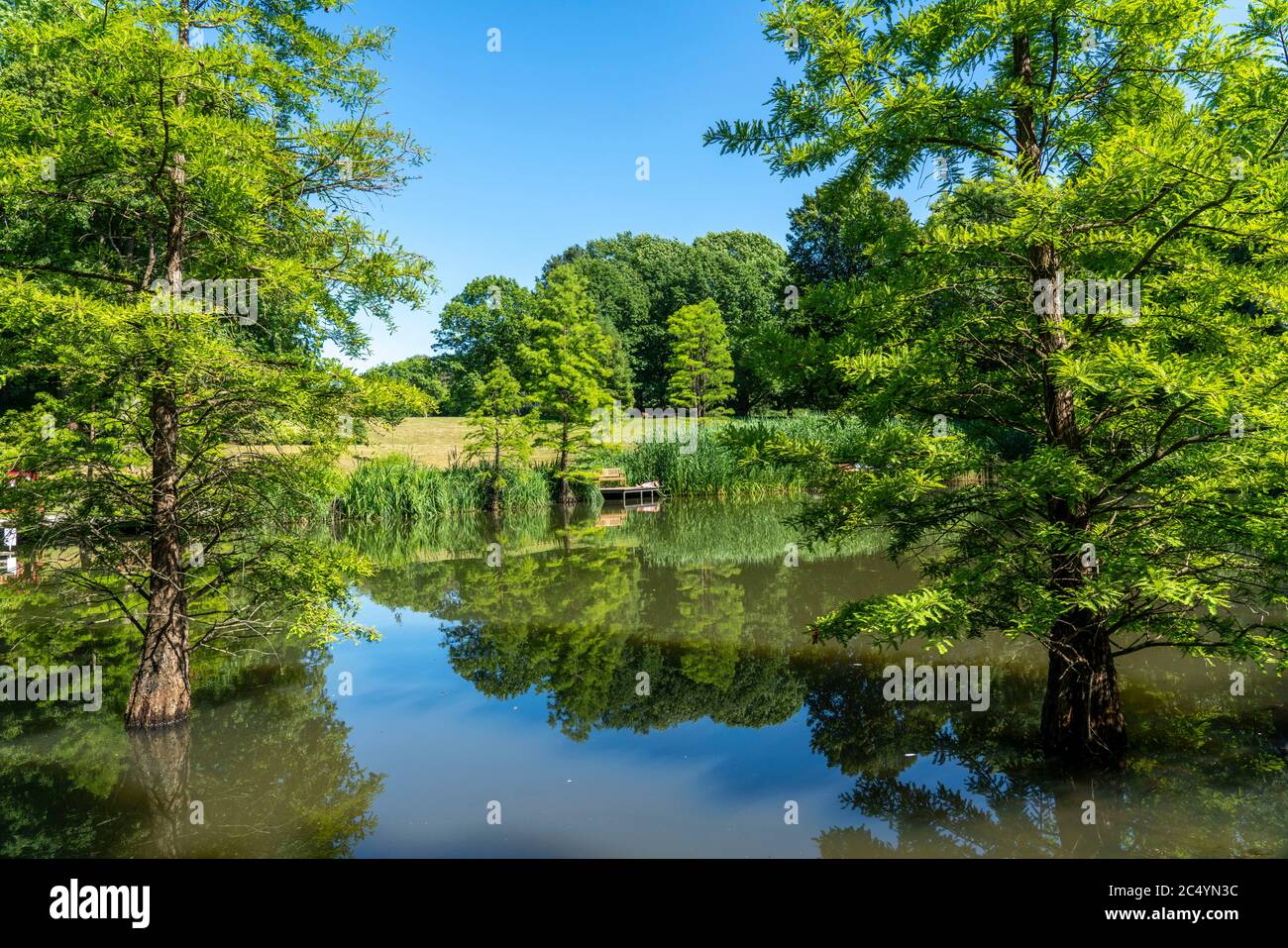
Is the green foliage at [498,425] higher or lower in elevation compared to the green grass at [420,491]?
higher

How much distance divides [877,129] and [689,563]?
10.3 m

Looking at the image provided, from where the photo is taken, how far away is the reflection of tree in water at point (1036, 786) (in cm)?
454

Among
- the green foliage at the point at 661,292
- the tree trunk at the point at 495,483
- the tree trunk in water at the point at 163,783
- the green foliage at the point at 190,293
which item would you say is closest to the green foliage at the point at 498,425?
the tree trunk at the point at 495,483

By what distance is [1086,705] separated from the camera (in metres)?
5.54

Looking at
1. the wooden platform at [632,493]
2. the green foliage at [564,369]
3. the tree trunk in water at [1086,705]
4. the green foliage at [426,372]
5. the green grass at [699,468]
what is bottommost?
the tree trunk in water at [1086,705]

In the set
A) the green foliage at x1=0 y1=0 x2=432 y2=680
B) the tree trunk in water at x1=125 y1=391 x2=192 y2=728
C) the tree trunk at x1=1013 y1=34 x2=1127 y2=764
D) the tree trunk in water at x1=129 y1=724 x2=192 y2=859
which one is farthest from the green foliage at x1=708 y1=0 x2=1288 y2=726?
the tree trunk in water at x1=125 y1=391 x2=192 y2=728

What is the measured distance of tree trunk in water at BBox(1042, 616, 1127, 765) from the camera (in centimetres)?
535

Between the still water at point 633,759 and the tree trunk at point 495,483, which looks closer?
the still water at point 633,759

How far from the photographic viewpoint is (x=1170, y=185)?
169 inches

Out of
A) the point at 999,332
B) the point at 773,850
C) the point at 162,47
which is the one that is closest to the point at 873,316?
the point at 999,332

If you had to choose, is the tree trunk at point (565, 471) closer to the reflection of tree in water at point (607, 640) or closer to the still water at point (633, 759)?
the reflection of tree in water at point (607, 640)

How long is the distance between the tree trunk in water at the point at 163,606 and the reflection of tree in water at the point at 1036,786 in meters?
5.78

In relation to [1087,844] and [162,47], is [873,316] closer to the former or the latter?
[1087,844]

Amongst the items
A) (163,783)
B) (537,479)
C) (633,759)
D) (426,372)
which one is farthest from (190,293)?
(426,372)
